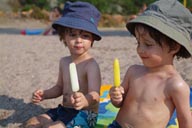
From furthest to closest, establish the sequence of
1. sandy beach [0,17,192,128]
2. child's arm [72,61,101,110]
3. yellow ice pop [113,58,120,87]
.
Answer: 1. sandy beach [0,17,192,128]
2. child's arm [72,61,101,110]
3. yellow ice pop [113,58,120,87]

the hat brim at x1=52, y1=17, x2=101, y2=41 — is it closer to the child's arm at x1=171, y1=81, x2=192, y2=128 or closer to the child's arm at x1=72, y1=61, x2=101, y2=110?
the child's arm at x1=72, y1=61, x2=101, y2=110

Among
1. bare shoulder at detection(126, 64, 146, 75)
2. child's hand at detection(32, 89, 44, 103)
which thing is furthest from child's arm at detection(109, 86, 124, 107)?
child's hand at detection(32, 89, 44, 103)

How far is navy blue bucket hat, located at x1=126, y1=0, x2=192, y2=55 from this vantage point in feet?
5.82

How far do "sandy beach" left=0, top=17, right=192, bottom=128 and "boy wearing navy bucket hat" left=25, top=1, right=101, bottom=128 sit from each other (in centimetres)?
35

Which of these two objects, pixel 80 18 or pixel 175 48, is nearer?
pixel 175 48

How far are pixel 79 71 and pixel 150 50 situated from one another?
68cm

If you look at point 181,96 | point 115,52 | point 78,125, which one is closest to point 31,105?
point 78,125

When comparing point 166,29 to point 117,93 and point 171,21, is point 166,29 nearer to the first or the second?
point 171,21

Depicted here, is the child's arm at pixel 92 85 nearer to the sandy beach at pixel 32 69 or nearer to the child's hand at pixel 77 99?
the child's hand at pixel 77 99

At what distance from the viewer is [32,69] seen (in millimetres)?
4066

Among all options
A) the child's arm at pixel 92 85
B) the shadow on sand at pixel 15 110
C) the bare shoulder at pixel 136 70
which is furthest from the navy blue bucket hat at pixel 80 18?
the shadow on sand at pixel 15 110

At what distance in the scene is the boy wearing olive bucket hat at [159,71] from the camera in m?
1.81

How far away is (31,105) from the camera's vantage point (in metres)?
2.96

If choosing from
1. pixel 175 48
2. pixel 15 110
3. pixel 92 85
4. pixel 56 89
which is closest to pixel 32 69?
pixel 15 110
